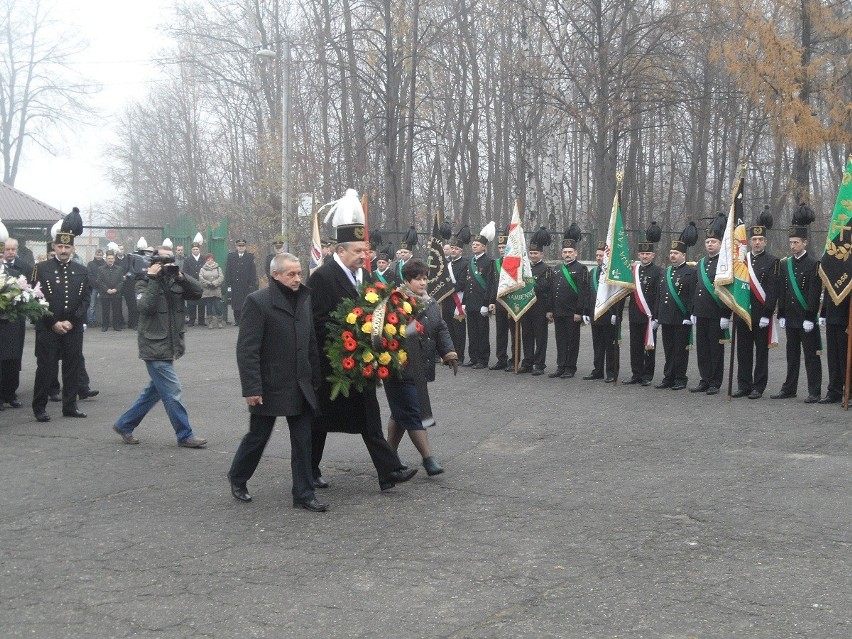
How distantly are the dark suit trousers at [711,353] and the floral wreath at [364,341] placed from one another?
6.34 meters

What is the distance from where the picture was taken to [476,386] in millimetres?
14156

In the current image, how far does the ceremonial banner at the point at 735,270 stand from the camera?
1262 centimetres

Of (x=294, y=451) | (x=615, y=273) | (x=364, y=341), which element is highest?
(x=615, y=273)

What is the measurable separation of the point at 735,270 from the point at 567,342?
120 inches

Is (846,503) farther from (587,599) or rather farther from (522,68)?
(522,68)

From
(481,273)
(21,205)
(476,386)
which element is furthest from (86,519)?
(21,205)

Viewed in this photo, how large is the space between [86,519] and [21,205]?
26.6 m

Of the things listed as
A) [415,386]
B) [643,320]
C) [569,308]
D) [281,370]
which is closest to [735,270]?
[643,320]

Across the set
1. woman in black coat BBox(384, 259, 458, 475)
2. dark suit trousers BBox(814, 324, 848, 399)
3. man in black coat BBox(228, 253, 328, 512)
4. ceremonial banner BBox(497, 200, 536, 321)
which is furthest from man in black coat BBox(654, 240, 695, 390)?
man in black coat BBox(228, 253, 328, 512)

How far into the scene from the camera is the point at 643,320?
14047 millimetres

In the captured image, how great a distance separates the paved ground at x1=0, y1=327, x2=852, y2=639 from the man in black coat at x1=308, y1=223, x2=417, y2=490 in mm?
329

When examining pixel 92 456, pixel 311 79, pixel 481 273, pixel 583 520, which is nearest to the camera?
pixel 583 520

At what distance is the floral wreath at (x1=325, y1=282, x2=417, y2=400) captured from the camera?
7707 mm

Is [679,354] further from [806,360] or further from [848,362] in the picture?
[848,362]
